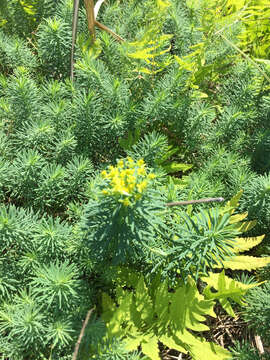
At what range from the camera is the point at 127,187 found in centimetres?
98

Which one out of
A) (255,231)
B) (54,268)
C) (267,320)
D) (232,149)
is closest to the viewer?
(54,268)

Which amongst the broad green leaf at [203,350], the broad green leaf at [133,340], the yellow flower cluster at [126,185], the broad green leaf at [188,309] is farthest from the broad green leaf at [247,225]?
the yellow flower cluster at [126,185]

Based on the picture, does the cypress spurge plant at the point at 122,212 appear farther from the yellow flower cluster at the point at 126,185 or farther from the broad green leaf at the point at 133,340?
the broad green leaf at the point at 133,340

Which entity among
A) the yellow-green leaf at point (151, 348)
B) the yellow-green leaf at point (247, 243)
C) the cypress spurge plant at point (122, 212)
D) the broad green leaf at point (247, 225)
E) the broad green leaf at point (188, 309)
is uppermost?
the broad green leaf at point (247, 225)

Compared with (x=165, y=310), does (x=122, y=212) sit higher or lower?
higher

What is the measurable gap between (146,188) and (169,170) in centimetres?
71

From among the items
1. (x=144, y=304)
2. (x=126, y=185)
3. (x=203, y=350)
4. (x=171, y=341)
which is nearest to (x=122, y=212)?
(x=126, y=185)

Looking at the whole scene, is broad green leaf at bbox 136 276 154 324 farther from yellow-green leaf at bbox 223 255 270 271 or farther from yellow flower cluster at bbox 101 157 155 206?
yellow flower cluster at bbox 101 157 155 206

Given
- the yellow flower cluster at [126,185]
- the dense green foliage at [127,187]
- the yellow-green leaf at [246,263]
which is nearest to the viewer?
the yellow flower cluster at [126,185]

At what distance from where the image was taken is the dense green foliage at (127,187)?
1190 mm

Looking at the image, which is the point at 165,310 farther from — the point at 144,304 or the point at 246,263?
the point at 246,263

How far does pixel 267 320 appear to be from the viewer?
4.78 ft

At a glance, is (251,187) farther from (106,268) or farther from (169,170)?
(106,268)

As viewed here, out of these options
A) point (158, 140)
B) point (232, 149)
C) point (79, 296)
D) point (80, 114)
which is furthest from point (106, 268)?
point (232, 149)
